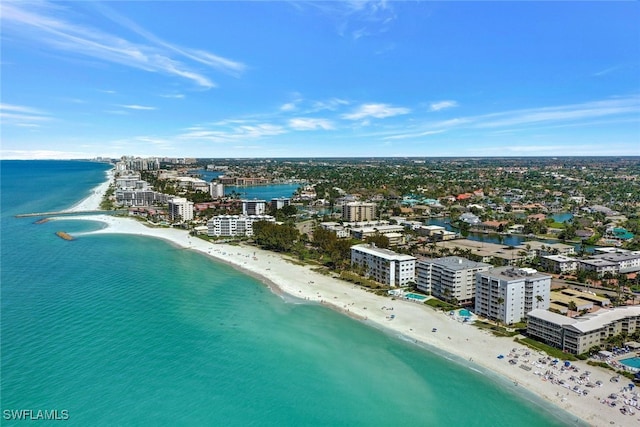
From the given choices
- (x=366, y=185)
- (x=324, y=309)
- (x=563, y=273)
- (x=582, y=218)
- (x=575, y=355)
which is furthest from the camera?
(x=366, y=185)

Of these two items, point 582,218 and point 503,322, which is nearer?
point 503,322

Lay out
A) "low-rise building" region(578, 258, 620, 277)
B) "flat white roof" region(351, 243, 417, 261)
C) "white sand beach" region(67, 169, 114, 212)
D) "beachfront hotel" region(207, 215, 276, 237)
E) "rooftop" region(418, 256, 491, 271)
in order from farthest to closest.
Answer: "white sand beach" region(67, 169, 114, 212)
"beachfront hotel" region(207, 215, 276, 237)
"low-rise building" region(578, 258, 620, 277)
"flat white roof" region(351, 243, 417, 261)
"rooftop" region(418, 256, 491, 271)

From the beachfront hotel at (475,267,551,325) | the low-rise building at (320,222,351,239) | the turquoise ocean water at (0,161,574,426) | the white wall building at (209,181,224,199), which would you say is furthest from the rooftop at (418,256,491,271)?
the white wall building at (209,181,224,199)

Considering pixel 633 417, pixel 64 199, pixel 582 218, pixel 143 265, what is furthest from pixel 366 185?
pixel 633 417

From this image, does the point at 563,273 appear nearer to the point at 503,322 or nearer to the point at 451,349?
the point at 503,322

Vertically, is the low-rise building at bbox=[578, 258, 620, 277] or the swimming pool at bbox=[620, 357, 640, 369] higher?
the low-rise building at bbox=[578, 258, 620, 277]

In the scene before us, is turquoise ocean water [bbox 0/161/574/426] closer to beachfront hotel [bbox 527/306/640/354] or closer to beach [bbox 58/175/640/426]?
beach [bbox 58/175/640/426]

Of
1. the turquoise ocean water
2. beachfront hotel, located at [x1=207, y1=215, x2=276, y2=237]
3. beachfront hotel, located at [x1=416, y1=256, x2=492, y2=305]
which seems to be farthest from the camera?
beachfront hotel, located at [x1=207, y1=215, x2=276, y2=237]

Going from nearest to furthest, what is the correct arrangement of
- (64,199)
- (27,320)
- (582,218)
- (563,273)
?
(27,320) < (563,273) < (582,218) < (64,199)
